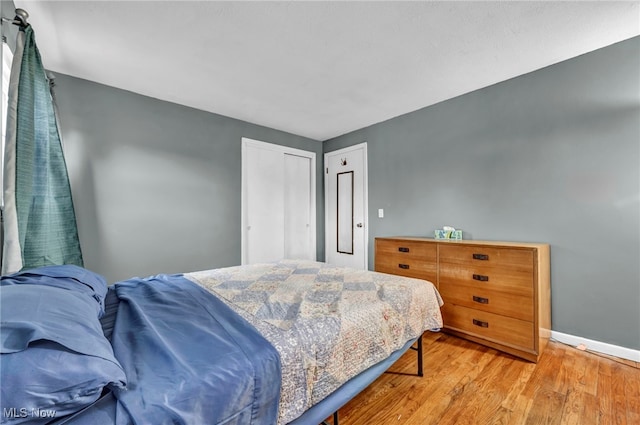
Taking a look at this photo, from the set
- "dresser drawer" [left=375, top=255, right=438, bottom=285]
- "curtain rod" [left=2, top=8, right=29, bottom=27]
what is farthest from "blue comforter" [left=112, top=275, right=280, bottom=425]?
"dresser drawer" [left=375, top=255, right=438, bottom=285]

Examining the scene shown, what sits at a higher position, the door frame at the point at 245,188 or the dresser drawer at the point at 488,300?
the door frame at the point at 245,188

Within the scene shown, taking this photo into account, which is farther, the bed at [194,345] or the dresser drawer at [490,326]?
the dresser drawer at [490,326]

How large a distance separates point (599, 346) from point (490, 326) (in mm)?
818

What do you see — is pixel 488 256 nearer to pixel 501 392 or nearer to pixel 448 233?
pixel 448 233

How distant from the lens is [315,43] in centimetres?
203

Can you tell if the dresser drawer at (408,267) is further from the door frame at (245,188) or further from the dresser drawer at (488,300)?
the door frame at (245,188)

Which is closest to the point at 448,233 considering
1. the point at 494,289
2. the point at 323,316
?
the point at 494,289

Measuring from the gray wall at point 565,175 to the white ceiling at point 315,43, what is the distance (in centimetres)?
24

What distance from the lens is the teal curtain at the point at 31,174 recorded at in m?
1.46

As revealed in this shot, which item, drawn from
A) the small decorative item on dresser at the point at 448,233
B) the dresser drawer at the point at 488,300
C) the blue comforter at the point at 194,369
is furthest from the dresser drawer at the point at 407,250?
the blue comforter at the point at 194,369

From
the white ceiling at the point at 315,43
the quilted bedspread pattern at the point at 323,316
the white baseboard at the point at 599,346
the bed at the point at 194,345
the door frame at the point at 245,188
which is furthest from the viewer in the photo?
the door frame at the point at 245,188

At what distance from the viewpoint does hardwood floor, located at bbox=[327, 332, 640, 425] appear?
1439 millimetres

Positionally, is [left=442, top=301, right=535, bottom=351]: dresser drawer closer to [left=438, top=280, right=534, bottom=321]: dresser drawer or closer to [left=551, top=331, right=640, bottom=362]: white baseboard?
[left=438, top=280, right=534, bottom=321]: dresser drawer

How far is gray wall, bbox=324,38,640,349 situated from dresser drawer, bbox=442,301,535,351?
23.0 inches
